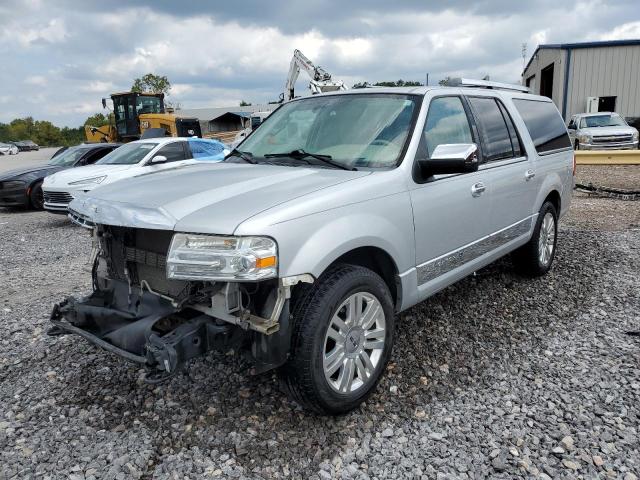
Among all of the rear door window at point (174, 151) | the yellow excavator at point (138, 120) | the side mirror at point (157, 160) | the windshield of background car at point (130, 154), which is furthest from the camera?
the yellow excavator at point (138, 120)

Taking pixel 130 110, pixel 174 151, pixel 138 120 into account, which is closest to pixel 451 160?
pixel 174 151

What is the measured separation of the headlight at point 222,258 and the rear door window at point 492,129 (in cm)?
241

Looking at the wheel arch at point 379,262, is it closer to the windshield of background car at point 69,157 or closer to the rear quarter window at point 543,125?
the rear quarter window at point 543,125

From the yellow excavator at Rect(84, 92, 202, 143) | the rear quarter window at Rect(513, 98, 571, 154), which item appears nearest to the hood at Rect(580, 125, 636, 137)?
the rear quarter window at Rect(513, 98, 571, 154)

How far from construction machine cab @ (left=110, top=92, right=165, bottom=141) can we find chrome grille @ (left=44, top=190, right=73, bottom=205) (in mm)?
12197

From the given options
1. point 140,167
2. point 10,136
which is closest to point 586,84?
point 140,167

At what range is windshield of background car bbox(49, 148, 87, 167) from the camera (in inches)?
490

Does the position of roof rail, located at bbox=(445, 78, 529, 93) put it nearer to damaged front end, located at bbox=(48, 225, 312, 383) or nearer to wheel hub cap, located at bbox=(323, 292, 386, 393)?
wheel hub cap, located at bbox=(323, 292, 386, 393)

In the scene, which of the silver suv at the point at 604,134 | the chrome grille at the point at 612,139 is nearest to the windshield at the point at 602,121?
the silver suv at the point at 604,134

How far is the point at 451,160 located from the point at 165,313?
6.23 feet

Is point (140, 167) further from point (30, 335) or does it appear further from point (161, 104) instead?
point (161, 104)

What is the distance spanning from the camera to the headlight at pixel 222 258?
2.38 meters

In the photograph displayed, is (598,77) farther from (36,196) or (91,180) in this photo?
(36,196)

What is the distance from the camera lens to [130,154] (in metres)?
10.6
